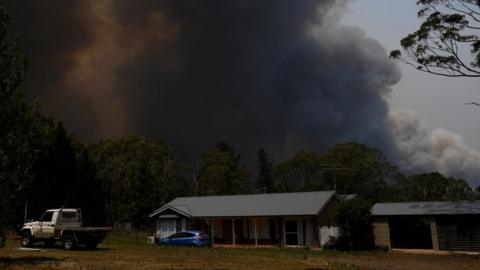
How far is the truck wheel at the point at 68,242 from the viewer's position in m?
26.8

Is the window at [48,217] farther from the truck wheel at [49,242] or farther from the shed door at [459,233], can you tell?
the shed door at [459,233]

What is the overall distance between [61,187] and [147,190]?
615 inches

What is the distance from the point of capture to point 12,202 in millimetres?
20188

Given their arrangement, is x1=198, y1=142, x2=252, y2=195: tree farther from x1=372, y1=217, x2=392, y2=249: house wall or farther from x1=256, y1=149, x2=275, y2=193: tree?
x1=372, y1=217, x2=392, y2=249: house wall

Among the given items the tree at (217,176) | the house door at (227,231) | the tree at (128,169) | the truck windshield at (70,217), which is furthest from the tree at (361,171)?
the truck windshield at (70,217)

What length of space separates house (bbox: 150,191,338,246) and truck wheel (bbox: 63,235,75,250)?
56.9 ft

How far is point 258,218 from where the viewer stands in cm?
4200

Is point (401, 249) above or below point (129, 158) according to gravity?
below

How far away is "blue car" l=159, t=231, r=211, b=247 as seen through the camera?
121ft

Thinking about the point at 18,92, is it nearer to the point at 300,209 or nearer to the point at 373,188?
the point at 300,209

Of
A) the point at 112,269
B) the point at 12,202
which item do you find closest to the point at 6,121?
the point at 12,202

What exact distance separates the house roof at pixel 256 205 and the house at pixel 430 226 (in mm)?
5400

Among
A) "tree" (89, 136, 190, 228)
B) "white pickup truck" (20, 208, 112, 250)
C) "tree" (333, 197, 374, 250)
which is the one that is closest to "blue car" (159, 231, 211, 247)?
"white pickup truck" (20, 208, 112, 250)

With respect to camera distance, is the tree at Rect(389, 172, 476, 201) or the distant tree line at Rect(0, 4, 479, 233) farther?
the tree at Rect(389, 172, 476, 201)
